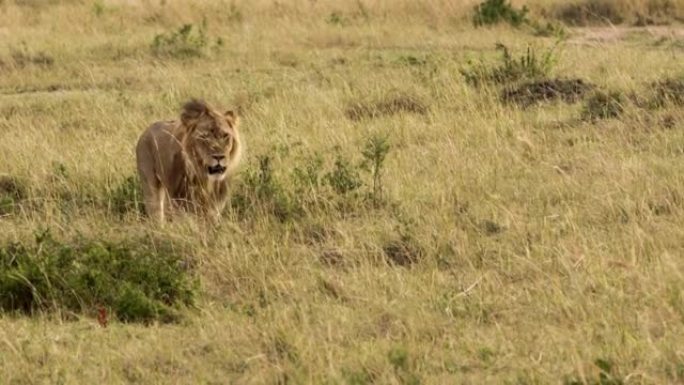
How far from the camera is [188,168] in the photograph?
798 cm

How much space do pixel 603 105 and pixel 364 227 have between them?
362 cm

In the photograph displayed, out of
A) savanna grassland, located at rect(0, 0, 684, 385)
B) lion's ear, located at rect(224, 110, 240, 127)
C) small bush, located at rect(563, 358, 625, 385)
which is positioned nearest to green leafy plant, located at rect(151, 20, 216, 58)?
savanna grassland, located at rect(0, 0, 684, 385)

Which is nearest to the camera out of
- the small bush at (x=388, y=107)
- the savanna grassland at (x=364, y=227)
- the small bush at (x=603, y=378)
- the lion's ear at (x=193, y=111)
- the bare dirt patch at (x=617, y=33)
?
the small bush at (x=603, y=378)

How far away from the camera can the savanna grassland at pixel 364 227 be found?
579cm

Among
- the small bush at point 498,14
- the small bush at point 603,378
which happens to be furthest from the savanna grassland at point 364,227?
the small bush at point 498,14

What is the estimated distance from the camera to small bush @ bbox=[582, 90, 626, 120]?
34.8 ft

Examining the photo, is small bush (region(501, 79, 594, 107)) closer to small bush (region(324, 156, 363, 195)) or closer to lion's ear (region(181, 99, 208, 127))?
small bush (region(324, 156, 363, 195))

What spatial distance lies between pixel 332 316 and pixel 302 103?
5569 mm

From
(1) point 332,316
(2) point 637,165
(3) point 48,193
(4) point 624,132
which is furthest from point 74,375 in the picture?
(4) point 624,132

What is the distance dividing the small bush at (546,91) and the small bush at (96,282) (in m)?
5.09

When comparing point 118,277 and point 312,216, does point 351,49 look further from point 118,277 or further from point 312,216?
point 118,277

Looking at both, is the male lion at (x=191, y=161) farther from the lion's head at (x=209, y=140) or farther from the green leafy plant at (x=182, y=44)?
the green leafy plant at (x=182, y=44)

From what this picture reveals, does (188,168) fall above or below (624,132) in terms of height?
above

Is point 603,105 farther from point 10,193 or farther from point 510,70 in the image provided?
point 10,193
